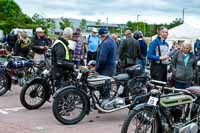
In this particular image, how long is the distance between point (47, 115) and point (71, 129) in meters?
1.23

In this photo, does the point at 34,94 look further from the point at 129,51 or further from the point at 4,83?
the point at 129,51

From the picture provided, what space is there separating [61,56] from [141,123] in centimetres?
315

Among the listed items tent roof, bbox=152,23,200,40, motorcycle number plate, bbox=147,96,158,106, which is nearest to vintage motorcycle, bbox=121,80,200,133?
motorcycle number plate, bbox=147,96,158,106

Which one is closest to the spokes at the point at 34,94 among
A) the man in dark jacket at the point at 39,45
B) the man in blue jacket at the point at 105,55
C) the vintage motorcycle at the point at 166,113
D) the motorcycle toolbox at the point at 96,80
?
the man in blue jacket at the point at 105,55

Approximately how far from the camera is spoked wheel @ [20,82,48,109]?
854 cm

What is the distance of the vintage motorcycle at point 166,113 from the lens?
Result: 18.2ft

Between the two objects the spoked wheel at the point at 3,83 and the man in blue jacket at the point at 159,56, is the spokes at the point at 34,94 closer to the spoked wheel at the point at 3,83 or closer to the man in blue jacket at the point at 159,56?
the spoked wheel at the point at 3,83

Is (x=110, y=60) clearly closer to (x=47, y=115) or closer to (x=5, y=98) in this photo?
(x=47, y=115)

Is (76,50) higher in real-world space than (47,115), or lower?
higher

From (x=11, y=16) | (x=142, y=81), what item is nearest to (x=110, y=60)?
(x=142, y=81)

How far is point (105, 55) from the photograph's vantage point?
826cm

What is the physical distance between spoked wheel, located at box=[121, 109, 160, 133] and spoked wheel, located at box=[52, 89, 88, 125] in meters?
1.98

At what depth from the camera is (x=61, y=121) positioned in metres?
7.30

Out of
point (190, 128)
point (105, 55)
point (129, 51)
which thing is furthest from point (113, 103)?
point (129, 51)
